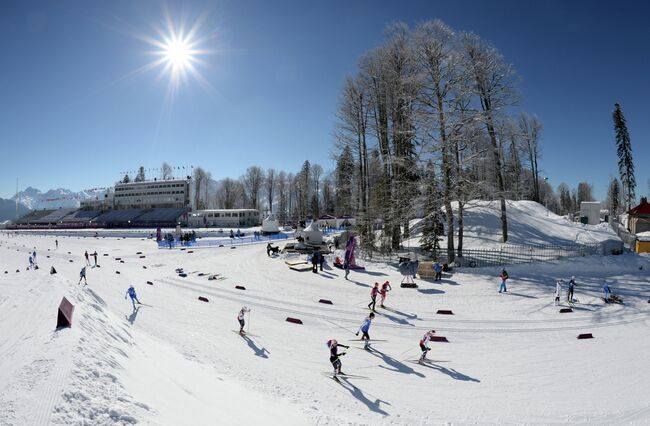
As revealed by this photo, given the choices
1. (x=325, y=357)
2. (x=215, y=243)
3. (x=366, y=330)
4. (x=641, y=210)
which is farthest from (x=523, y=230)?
(x=215, y=243)

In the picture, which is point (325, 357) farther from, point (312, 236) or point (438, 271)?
point (312, 236)

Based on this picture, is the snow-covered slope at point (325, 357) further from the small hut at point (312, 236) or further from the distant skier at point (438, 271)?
the small hut at point (312, 236)

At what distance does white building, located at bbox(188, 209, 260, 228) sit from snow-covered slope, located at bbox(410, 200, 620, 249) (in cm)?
5479

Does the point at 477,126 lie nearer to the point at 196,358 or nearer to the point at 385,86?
the point at 385,86

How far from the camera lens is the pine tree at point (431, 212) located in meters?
23.1

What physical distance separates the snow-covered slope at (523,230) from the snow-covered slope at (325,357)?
6.47 metres

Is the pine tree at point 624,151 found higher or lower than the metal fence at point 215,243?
higher

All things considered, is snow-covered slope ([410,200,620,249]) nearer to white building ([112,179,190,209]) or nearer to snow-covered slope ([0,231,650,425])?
snow-covered slope ([0,231,650,425])

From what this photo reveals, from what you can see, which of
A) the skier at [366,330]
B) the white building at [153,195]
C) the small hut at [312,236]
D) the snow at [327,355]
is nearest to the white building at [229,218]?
the white building at [153,195]

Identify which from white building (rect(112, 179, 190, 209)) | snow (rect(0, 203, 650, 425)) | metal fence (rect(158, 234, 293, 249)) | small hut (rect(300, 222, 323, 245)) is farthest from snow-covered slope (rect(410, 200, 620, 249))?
white building (rect(112, 179, 190, 209))

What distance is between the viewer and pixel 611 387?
10.0m

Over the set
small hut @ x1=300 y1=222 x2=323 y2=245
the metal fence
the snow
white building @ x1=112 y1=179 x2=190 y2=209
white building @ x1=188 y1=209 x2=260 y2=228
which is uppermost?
white building @ x1=112 y1=179 x2=190 y2=209

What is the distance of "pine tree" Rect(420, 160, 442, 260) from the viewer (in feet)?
75.7

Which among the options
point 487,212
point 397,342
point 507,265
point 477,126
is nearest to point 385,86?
point 477,126
